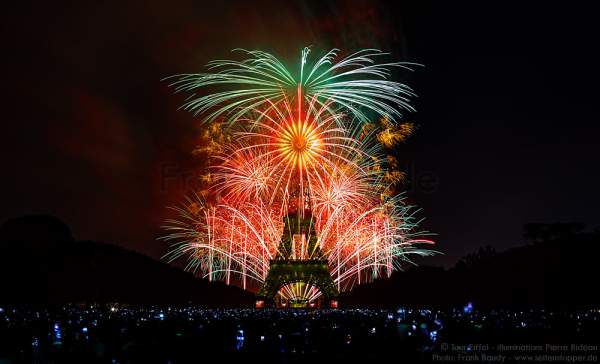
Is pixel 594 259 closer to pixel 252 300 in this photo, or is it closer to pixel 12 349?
pixel 252 300

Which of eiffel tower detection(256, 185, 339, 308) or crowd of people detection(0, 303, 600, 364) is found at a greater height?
eiffel tower detection(256, 185, 339, 308)

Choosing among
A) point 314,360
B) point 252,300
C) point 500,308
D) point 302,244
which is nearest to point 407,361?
point 314,360

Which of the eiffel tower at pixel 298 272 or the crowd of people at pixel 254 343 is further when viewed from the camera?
the eiffel tower at pixel 298 272

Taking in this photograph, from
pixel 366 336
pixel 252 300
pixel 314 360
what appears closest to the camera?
pixel 314 360

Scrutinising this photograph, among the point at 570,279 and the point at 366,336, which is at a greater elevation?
the point at 570,279

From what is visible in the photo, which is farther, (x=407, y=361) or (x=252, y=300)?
(x=252, y=300)

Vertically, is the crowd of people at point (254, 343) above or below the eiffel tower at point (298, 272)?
below

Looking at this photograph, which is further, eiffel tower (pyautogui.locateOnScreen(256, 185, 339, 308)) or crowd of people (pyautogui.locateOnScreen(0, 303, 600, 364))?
eiffel tower (pyautogui.locateOnScreen(256, 185, 339, 308))

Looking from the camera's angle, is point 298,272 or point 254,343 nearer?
point 254,343

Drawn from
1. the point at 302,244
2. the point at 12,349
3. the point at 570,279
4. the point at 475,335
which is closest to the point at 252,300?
the point at 302,244

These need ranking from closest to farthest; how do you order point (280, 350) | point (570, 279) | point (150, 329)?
1. point (280, 350)
2. point (150, 329)
3. point (570, 279)
